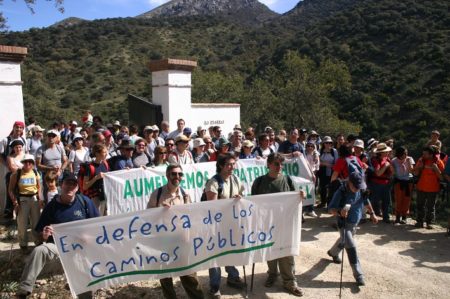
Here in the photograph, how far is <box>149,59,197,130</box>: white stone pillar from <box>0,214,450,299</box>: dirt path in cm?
488

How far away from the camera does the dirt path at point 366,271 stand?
217 inches

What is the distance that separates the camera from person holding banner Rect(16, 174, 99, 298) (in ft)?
14.4

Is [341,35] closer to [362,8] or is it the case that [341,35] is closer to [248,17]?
[362,8]

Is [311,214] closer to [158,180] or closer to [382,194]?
[382,194]

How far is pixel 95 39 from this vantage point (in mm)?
53156

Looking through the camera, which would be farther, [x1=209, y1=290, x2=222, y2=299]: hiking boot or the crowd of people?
[x1=209, y1=290, x2=222, y2=299]: hiking boot

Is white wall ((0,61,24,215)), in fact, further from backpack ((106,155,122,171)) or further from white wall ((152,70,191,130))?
white wall ((152,70,191,130))

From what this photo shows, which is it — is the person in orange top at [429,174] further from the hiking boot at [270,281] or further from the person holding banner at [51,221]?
the person holding banner at [51,221]

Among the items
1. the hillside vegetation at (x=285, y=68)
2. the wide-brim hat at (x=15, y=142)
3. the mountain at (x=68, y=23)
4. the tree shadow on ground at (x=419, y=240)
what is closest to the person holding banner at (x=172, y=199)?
the wide-brim hat at (x=15, y=142)

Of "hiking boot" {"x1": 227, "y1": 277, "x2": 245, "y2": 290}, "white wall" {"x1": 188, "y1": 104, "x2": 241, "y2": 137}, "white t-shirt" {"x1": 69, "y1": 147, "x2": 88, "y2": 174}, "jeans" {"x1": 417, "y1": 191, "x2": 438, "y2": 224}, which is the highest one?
"white wall" {"x1": 188, "y1": 104, "x2": 241, "y2": 137}

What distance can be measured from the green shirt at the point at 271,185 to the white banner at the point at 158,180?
2.24 meters

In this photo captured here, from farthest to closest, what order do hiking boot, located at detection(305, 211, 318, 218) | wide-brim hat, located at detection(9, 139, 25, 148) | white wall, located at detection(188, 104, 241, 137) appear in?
white wall, located at detection(188, 104, 241, 137) → hiking boot, located at detection(305, 211, 318, 218) → wide-brim hat, located at detection(9, 139, 25, 148)

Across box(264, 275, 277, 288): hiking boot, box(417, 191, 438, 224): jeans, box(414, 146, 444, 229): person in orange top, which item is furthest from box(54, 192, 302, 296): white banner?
box(417, 191, 438, 224): jeans

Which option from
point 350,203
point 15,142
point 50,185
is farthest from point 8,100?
point 350,203
